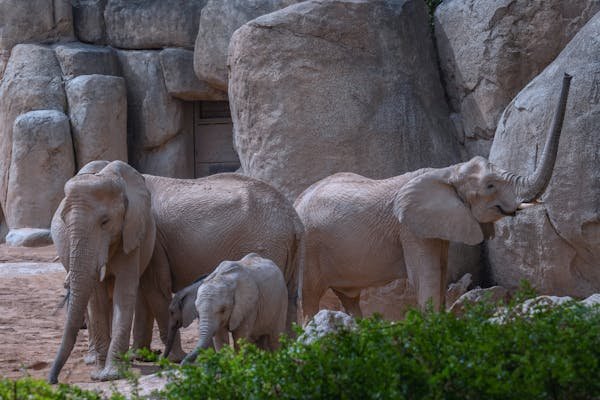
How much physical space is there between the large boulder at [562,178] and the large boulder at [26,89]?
8.33 m

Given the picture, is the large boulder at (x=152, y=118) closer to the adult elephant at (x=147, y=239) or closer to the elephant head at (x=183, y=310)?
the adult elephant at (x=147, y=239)

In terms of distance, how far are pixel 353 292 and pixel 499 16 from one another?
3423 mm

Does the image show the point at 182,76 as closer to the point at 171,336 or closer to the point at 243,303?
the point at 171,336

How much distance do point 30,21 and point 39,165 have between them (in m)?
2.31

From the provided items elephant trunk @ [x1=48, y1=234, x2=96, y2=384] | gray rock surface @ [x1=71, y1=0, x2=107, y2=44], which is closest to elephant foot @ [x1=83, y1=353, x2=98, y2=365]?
elephant trunk @ [x1=48, y1=234, x2=96, y2=384]

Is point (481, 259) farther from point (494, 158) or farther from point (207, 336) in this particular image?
point (207, 336)

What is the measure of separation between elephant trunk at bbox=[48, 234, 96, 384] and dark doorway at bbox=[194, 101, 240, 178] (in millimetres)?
10478

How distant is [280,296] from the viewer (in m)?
7.50

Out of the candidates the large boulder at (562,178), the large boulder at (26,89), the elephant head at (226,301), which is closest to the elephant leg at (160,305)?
the elephant head at (226,301)

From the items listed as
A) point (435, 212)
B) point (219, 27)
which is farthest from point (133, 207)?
point (219, 27)

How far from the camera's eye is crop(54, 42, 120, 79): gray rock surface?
54.7 feet

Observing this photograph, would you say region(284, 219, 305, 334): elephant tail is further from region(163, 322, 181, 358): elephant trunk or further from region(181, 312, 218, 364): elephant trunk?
region(181, 312, 218, 364): elephant trunk

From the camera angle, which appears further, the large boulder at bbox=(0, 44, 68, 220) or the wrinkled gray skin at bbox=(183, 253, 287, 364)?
the large boulder at bbox=(0, 44, 68, 220)

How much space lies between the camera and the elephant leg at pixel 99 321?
7916 millimetres
